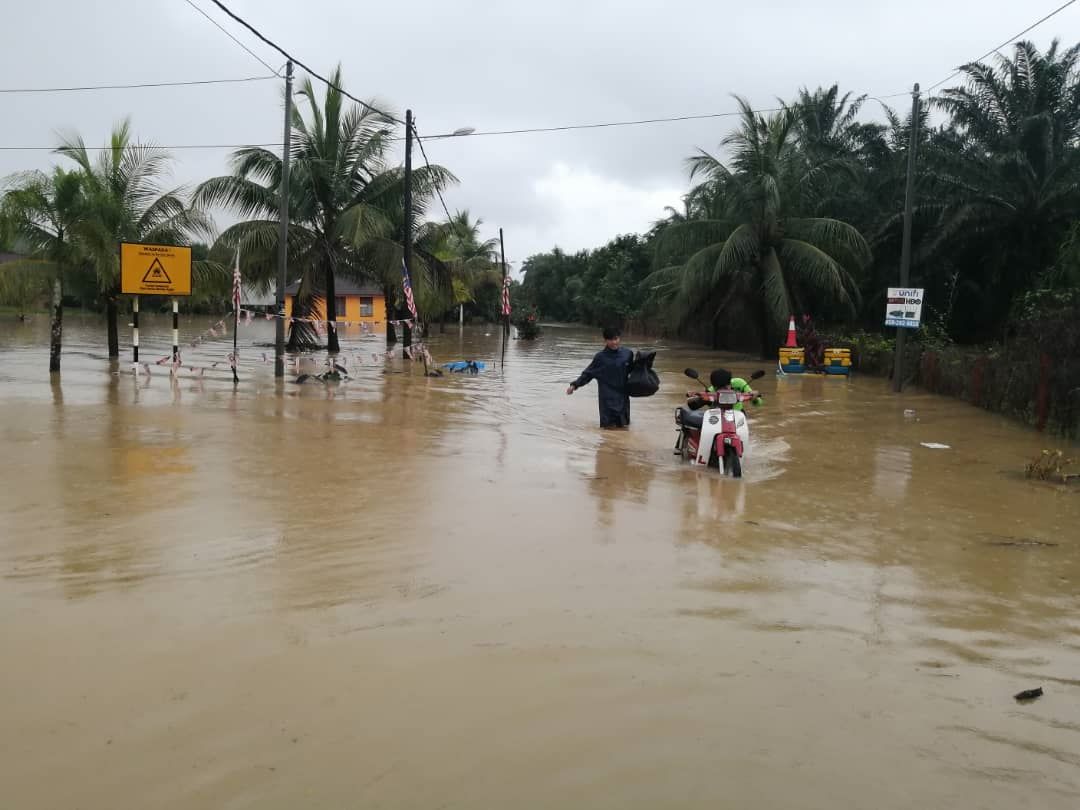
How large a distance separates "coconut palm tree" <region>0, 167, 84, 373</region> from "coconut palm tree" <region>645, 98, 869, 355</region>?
59.8ft

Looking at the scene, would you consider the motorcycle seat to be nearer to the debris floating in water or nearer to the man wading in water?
the man wading in water

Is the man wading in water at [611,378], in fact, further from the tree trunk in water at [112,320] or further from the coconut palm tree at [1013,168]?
the coconut palm tree at [1013,168]

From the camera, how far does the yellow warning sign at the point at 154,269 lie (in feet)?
52.7

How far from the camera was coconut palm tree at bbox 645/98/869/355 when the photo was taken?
2847 centimetres

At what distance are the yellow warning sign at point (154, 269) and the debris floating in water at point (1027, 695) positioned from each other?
50.1 ft

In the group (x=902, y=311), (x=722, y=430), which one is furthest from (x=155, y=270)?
(x=902, y=311)

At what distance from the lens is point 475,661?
4.09 meters

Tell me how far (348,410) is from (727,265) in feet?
60.7

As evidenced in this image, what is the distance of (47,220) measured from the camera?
55.9ft

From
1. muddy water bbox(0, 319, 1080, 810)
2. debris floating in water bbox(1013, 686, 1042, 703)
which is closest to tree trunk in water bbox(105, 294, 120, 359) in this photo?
muddy water bbox(0, 319, 1080, 810)

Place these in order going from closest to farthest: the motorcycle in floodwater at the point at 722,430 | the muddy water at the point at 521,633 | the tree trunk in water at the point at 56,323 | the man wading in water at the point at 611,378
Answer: the muddy water at the point at 521,633, the motorcycle in floodwater at the point at 722,430, the man wading in water at the point at 611,378, the tree trunk in water at the point at 56,323

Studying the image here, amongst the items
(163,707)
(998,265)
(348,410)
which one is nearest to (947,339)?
(998,265)

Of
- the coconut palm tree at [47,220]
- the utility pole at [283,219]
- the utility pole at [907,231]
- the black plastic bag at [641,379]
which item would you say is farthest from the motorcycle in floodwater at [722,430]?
the coconut palm tree at [47,220]

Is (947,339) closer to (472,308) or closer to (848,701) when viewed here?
(848,701)
